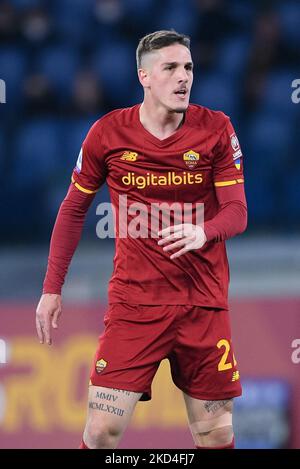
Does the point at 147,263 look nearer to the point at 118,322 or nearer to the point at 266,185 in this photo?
the point at 118,322

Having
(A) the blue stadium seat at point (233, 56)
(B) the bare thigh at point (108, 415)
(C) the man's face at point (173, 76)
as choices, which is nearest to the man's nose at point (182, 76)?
(C) the man's face at point (173, 76)

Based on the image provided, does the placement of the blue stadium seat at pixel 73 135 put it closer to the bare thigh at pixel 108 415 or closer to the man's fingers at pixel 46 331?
the man's fingers at pixel 46 331

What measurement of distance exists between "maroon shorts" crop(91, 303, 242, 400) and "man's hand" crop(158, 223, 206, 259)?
449mm

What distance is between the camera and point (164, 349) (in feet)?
14.6

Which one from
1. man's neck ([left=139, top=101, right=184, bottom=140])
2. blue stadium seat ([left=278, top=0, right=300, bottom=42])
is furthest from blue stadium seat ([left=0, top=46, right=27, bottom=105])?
man's neck ([left=139, top=101, right=184, bottom=140])

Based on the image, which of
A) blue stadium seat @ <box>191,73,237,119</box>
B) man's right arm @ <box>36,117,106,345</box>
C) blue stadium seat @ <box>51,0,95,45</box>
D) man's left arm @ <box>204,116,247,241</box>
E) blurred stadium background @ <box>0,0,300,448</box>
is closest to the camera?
man's left arm @ <box>204,116,247,241</box>

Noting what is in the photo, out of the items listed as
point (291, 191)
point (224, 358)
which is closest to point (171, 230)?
point (224, 358)

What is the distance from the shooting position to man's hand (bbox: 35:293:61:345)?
4527mm

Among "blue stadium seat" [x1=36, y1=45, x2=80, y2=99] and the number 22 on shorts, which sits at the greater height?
"blue stadium seat" [x1=36, y1=45, x2=80, y2=99]

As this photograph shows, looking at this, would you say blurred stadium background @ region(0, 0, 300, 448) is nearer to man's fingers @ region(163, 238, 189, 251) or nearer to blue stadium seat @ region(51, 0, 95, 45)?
blue stadium seat @ region(51, 0, 95, 45)

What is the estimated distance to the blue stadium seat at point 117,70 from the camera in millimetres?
8500

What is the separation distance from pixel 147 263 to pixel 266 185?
2696 millimetres

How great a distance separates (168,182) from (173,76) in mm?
420

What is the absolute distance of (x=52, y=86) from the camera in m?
8.58
